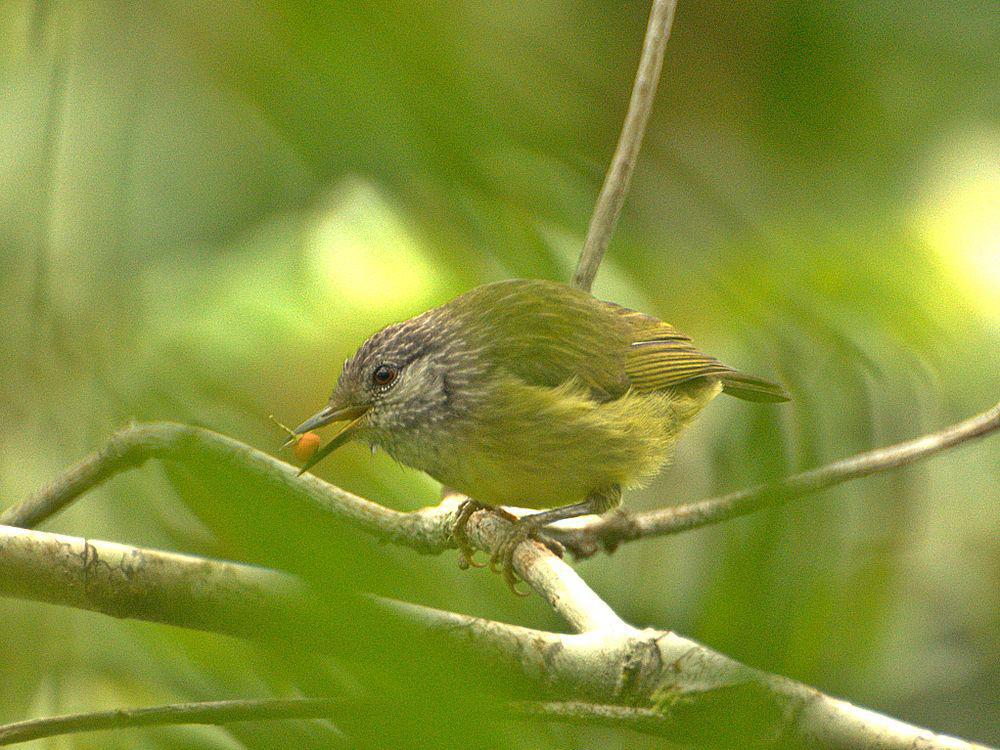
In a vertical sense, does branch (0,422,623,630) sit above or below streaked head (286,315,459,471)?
below

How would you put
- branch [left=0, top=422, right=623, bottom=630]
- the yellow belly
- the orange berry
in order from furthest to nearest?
the yellow belly → the orange berry → branch [left=0, top=422, right=623, bottom=630]

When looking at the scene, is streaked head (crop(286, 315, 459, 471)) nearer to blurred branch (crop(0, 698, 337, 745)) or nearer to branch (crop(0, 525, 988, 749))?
branch (crop(0, 525, 988, 749))

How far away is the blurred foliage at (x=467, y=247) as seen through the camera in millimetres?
434

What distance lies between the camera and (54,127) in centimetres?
69

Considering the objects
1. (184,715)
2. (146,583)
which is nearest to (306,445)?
(146,583)

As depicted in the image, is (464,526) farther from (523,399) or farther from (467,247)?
(467,247)

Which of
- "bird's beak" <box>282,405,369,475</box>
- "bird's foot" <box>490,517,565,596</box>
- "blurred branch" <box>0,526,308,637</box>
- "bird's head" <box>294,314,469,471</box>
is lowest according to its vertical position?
"blurred branch" <box>0,526,308,637</box>

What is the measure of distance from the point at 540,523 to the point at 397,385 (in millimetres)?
651

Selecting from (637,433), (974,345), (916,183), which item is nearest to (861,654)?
(916,183)

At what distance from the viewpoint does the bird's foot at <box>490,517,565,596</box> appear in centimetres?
291

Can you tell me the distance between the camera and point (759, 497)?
0.47m

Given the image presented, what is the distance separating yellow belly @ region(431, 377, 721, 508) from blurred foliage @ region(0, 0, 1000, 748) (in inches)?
70.6

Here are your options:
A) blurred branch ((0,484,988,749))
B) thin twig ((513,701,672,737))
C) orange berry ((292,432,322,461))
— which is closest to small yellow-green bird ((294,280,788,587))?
orange berry ((292,432,322,461))

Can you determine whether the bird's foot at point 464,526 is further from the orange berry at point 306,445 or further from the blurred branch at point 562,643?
the blurred branch at point 562,643
